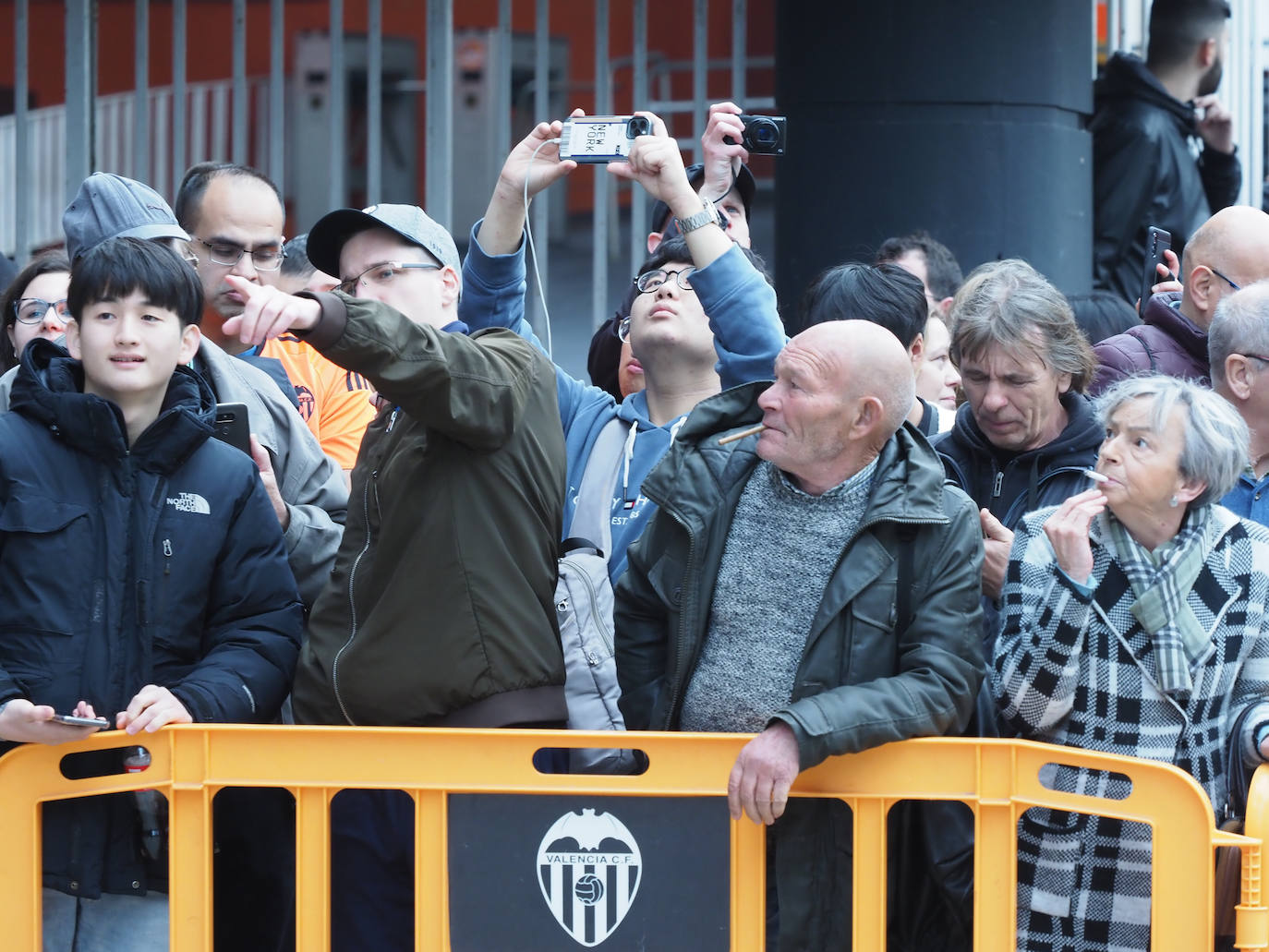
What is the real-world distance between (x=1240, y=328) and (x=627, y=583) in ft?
4.91

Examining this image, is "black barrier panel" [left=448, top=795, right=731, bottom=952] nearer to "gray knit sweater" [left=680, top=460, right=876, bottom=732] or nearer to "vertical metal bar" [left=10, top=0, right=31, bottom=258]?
"gray knit sweater" [left=680, top=460, right=876, bottom=732]

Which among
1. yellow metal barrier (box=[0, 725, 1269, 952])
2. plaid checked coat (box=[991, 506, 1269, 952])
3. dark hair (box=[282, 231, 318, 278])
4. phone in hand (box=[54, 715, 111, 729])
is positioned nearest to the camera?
yellow metal barrier (box=[0, 725, 1269, 952])

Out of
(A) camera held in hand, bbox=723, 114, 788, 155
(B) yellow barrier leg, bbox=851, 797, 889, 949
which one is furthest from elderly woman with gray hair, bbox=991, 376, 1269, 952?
(A) camera held in hand, bbox=723, 114, 788, 155

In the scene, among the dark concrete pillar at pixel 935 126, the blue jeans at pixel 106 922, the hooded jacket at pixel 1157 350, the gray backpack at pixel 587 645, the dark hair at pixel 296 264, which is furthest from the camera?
the dark concrete pillar at pixel 935 126

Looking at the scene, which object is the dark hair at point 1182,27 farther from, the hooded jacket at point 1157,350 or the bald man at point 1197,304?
the hooded jacket at point 1157,350

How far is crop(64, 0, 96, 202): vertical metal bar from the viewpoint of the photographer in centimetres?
686

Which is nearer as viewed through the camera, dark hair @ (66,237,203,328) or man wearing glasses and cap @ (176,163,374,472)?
dark hair @ (66,237,203,328)

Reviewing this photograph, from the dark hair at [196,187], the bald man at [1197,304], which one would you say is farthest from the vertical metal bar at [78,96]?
the bald man at [1197,304]

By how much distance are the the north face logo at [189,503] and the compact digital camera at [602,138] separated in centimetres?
104

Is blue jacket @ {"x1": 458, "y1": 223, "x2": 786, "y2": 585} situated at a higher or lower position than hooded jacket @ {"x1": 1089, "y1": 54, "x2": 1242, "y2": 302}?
lower

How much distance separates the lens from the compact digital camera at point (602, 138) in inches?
137

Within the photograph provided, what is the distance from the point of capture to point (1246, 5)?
824cm

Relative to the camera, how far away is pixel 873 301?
3.93m

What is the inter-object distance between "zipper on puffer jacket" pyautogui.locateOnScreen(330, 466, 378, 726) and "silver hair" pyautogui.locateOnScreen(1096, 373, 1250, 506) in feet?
4.47
